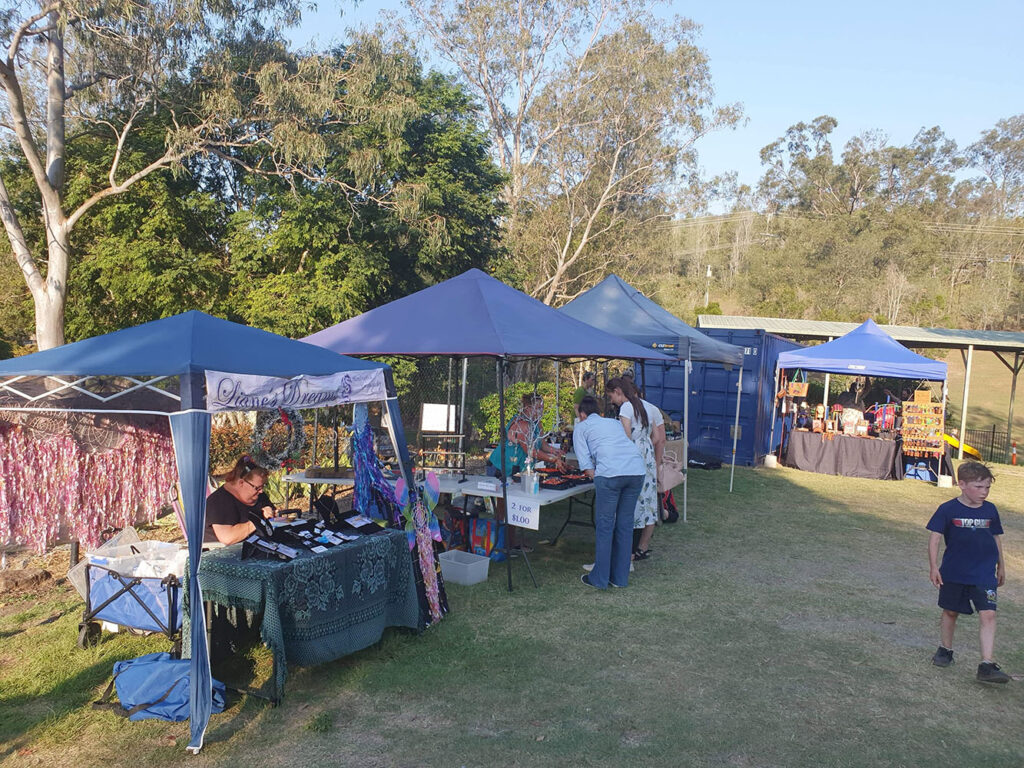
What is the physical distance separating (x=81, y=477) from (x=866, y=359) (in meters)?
10.9

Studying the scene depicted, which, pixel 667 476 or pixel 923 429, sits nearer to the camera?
pixel 667 476

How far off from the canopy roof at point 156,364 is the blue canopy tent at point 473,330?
4.74 ft

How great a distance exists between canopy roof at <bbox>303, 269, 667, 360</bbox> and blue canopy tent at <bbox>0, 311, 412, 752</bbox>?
1434mm

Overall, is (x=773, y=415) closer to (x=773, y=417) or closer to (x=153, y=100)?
(x=773, y=417)

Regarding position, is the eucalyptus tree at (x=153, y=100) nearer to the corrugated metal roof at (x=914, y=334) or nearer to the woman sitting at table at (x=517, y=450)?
the woman sitting at table at (x=517, y=450)

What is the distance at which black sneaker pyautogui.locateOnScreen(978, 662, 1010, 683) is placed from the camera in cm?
423

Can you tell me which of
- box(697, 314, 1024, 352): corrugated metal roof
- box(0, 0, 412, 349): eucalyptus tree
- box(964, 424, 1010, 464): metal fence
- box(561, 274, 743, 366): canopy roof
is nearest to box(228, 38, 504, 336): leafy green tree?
box(0, 0, 412, 349): eucalyptus tree

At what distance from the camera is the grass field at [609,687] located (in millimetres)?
3445

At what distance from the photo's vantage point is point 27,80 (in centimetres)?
1716

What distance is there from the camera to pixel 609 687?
415 cm

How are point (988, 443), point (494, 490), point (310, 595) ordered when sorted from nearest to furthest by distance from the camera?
point (310, 595), point (494, 490), point (988, 443)

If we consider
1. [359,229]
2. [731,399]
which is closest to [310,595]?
[731,399]

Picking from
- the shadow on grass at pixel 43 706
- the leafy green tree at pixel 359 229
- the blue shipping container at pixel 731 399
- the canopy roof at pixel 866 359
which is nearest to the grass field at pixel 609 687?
the shadow on grass at pixel 43 706

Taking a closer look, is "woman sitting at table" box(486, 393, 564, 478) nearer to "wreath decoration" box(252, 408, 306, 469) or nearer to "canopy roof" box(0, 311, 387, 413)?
"canopy roof" box(0, 311, 387, 413)
